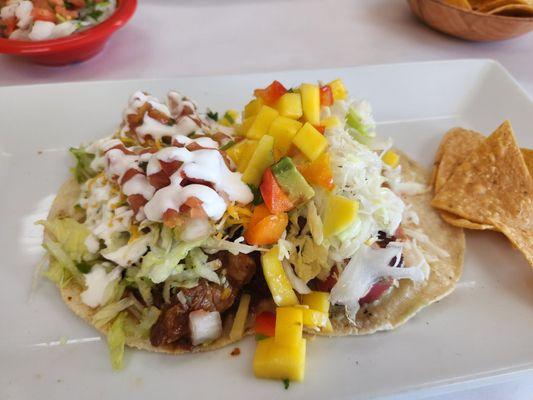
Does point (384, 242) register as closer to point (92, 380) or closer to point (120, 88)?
point (92, 380)

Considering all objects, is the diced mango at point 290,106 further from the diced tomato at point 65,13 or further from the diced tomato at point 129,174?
the diced tomato at point 65,13

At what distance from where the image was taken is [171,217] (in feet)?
6.20

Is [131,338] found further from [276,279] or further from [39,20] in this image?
[39,20]

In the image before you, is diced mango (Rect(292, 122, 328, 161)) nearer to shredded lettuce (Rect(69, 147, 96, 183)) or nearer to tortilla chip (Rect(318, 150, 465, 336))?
tortilla chip (Rect(318, 150, 465, 336))

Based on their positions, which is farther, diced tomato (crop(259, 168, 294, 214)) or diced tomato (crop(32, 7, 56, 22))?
diced tomato (crop(32, 7, 56, 22))

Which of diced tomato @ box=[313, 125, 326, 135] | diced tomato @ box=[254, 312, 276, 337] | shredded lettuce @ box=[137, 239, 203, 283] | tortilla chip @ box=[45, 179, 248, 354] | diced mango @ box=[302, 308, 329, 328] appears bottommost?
tortilla chip @ box=[45, 179, 248, 354]

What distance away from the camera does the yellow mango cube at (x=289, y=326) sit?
6.19 ft

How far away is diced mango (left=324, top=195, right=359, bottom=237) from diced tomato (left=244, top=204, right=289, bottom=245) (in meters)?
0.20

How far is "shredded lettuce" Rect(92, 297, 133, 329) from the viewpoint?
79.3 inches

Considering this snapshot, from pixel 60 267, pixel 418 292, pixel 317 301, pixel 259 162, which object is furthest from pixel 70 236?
pixel 418 292

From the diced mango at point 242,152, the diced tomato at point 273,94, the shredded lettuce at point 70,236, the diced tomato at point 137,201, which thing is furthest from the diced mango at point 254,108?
the shredded lettuce at point 70,236

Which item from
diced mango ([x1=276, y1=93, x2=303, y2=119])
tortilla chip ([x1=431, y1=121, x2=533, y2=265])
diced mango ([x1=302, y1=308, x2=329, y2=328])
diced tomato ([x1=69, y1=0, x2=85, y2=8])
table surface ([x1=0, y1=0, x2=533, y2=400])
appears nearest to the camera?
diced mango ([x1=302, y1=308, x2=329, y2=328])

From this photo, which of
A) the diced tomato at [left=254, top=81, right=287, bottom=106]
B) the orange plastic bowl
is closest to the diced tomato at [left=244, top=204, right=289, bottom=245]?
the diced tomato at [left=254, top=81, right=287, bottom=106]

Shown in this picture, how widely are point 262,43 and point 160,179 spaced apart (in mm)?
2435
